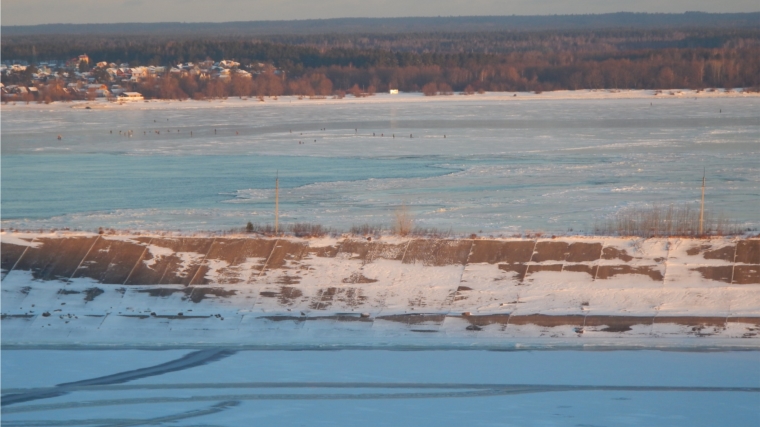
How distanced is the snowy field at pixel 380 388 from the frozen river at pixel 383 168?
395cm

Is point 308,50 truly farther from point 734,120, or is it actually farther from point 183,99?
point 734,120

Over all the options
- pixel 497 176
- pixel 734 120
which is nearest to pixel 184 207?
pixel 497 176

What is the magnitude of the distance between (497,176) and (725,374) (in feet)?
30.1

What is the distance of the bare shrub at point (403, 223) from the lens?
10.8 meters

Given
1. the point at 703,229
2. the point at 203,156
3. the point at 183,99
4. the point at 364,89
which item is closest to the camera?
the point at 703,229

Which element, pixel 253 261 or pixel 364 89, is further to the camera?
pixel 364 89

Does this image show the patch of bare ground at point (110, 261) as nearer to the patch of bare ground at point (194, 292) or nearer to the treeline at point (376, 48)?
the patch of bare ground at point (194, 292)

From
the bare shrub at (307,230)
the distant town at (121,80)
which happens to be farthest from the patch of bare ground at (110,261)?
the distant town at (121,80)

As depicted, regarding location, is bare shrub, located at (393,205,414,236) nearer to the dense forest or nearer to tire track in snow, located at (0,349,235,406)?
tire track in snow, located at (0,349,235,406)

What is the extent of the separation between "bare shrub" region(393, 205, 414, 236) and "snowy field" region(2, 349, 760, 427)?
2.80m

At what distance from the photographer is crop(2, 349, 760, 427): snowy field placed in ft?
21.6

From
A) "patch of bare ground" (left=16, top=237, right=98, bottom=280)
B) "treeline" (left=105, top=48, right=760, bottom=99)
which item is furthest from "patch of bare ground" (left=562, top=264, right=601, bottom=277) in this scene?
"treeline" (left=105, top=48, right=760, bottom=99)

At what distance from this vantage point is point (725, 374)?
24.6 ft

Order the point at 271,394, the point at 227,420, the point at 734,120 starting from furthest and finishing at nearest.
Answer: the point at 734,120
the point at 271,394
the point at 227,420
